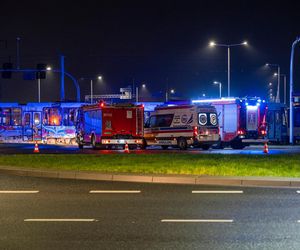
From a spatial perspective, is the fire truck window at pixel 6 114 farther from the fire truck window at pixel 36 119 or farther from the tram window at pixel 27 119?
the fire truck window at pixel 36 119

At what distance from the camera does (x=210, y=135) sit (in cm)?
3466

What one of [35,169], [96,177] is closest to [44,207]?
[96,177]

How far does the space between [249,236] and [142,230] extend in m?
1.81

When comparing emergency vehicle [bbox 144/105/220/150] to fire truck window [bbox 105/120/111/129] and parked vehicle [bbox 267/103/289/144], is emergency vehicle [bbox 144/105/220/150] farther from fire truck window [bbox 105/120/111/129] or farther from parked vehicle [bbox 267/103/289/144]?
parked vehicle [bbox 267/103/289/144]

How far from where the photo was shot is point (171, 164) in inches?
840

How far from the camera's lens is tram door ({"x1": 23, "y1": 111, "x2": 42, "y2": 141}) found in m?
46.5

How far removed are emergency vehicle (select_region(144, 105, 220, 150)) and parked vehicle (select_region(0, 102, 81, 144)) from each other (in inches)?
425

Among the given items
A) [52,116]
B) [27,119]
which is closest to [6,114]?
[27,119]

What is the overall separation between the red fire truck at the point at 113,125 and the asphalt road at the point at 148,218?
65.3ft

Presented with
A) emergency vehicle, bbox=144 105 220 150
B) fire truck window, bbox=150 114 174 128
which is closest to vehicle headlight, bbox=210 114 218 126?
emergency vehicle, bbox=144 105 220 150

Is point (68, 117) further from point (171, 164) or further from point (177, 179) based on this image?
point (177, 179)

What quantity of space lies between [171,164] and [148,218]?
33.1 feet

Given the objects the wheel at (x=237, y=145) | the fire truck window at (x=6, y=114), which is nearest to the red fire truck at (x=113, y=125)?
the wheel at (x=237, y=145)

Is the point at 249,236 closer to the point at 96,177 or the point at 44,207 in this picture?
the point at 44,207
